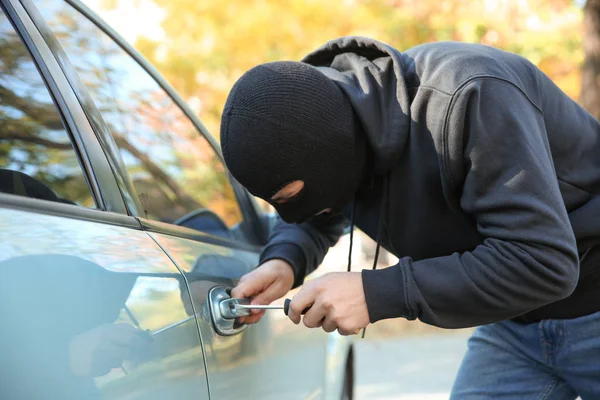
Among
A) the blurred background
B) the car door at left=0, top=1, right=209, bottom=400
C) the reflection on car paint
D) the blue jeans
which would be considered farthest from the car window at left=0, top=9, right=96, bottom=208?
the blurred background

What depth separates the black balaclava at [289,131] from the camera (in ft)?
5.84

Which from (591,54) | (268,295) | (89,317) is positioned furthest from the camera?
(591,54)

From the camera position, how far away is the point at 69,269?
128 centimetres

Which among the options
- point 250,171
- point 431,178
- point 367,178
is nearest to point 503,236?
point 431,178

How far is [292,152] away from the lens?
1811 millimetres

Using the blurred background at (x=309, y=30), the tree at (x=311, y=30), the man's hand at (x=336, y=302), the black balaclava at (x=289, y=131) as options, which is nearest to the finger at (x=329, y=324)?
the man's hand at (x=336, y=302)

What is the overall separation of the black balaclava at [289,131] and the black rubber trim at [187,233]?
0.21m

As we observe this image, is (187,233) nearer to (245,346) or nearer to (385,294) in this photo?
(245,346)

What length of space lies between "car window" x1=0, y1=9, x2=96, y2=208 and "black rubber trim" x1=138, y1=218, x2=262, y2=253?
166 millimetres

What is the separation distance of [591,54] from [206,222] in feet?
17.9

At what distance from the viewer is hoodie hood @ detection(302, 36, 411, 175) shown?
178 centimetres

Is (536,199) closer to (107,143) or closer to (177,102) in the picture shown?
(107,143)

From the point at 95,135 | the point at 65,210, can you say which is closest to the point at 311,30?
the point at 95,135

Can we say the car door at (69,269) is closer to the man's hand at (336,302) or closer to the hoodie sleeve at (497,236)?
the man's hand at (336,302)
